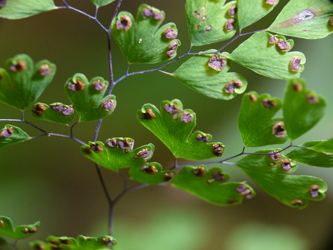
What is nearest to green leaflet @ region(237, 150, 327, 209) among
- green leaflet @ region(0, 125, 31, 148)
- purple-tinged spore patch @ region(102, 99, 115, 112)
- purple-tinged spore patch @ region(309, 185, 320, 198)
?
purple-tinged spore patch @ region(309, 185, 320, 198)

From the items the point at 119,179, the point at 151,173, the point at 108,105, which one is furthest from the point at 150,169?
the point at 119,179

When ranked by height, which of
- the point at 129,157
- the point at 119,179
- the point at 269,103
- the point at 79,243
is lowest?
the point at 119,179

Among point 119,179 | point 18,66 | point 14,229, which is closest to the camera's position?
point 18,66

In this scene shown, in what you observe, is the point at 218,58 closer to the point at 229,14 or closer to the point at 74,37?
the point at 229,14

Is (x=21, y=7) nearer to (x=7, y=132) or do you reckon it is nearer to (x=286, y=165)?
(x=7, y=132)

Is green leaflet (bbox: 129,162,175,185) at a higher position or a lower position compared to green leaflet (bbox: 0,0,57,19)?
lower

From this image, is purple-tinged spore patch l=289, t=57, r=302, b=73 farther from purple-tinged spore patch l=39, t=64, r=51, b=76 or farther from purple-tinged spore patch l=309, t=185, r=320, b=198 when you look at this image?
purple-tinged spore patch l=39, t=64, r=51, b=76
